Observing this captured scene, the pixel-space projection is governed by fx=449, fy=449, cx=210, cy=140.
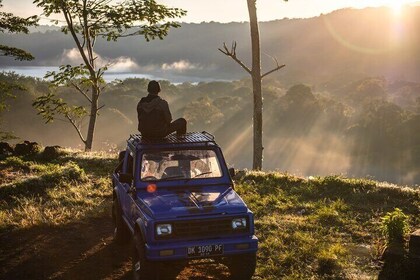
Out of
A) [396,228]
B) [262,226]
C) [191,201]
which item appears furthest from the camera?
[262,226]

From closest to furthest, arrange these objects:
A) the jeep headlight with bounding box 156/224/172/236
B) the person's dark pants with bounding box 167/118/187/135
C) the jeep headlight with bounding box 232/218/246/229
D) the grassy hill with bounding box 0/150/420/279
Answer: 1. the jeep headlight with bounding box 156/224/172/236
2. the jeep headlight with bounding box 232/218/246/229
3. the grassy hill with bounding box 0/150/420/279
4. the person's dark pants with bounding box 167/118/187/135

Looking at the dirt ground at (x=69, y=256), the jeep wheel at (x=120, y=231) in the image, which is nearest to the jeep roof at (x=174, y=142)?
the jeep wheel at (x=120, y=231)

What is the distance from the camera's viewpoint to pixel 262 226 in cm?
1010

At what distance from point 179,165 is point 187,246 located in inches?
68.1

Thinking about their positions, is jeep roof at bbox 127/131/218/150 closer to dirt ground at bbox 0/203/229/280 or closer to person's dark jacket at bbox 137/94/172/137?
person's dark jacket at bbox 137/94/172/137

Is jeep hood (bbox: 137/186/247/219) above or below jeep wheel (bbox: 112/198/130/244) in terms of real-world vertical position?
above

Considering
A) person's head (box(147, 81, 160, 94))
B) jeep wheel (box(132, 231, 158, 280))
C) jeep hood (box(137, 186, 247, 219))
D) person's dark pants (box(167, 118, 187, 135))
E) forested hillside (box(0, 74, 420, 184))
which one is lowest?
forested hillside (box(0, 74, 420, 184))

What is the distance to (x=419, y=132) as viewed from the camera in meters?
84.4

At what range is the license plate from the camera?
6.26 m

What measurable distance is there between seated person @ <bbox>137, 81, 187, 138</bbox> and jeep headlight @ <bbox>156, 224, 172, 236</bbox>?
231 centimetres

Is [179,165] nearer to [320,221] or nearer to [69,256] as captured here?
[69,256]

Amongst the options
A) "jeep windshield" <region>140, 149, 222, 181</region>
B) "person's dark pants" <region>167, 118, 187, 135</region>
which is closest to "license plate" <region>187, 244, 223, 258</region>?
"jeep windshield" <region>140, 149, 222, 181</region>

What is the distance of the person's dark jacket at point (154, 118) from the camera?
26.9 ft

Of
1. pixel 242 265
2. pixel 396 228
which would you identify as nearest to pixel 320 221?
pixel 396 228
